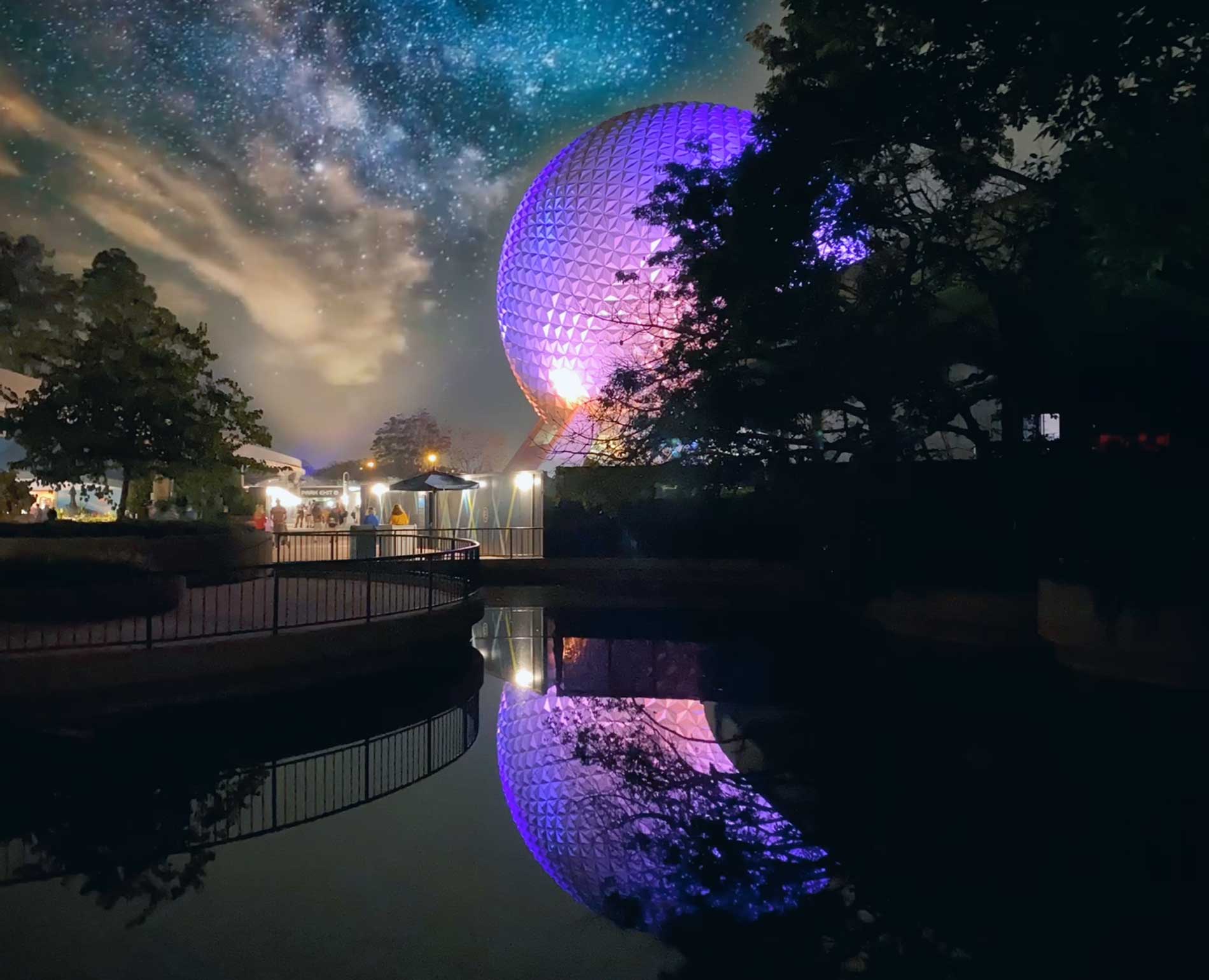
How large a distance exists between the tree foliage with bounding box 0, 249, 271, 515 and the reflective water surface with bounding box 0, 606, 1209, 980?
1301 cm

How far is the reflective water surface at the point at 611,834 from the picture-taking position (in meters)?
4.57

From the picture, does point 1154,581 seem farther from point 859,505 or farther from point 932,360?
point 859,505

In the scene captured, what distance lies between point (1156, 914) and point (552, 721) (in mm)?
5544

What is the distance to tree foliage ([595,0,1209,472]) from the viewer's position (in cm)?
1352

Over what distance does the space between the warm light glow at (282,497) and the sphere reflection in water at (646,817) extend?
121ft

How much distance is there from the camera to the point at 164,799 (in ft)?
21.8

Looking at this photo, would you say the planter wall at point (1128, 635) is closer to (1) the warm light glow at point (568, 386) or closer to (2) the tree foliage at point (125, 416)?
(2) the tree foliage at point (125, 416)

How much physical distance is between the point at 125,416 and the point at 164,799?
16169 millimetres

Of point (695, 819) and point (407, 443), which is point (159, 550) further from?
point (407, 443)

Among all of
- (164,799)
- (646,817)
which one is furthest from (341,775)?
(646,817)

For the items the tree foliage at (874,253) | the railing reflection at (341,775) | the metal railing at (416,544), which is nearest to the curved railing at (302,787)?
the railing reflection at (341,775)

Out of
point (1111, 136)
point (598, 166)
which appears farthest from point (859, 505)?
point (598, 166)

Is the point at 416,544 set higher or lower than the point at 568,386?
lower

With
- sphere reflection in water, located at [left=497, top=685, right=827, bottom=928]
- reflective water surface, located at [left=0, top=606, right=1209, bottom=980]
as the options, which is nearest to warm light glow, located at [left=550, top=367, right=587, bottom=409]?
reflective water surface, located at [left=0, top=606, right=1209, bottom=980]
